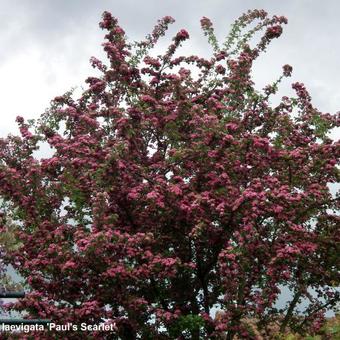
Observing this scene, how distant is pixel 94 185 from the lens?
1471 centimetres

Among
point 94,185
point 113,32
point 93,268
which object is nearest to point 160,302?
point 93,268

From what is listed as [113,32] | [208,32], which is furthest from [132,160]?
[208,32]

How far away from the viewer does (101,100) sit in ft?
63.5

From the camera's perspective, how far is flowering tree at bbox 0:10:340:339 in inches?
555

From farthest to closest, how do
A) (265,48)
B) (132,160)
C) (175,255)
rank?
(265,48), (132,160), (175,255)

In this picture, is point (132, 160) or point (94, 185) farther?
point (132, 160)

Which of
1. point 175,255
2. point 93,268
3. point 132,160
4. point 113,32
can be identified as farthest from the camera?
point 113,32

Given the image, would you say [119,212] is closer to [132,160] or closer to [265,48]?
[132,160]

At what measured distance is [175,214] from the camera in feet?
49.5

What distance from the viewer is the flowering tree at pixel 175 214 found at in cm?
1409

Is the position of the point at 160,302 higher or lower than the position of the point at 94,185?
lower

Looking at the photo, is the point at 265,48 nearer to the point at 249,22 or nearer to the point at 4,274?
the point at 249,22

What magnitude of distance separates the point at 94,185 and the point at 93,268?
2135 millimetres

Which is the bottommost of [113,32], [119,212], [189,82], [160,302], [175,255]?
[160,302]
